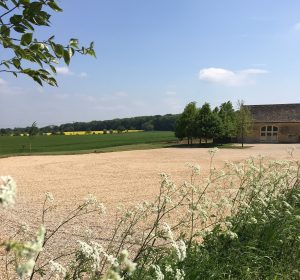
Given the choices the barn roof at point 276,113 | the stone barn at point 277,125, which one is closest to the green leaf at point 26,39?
the stone barn at point 277,125

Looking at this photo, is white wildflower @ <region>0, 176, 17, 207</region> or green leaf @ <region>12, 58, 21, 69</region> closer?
white wildflower @ <region>0, 176, 17, 207</region>

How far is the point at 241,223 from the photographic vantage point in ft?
17.5

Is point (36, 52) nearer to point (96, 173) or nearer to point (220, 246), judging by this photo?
point (220, 246)

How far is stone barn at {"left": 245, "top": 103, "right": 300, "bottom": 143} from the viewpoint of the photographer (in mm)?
46094

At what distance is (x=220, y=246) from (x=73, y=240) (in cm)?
415

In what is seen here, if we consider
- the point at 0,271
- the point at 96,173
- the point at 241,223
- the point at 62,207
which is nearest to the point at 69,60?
the point at 241,223

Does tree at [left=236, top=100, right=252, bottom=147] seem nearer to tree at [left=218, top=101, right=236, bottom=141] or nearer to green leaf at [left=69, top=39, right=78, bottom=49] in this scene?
tree at [left=218, top=101, right=236, bottom=141]

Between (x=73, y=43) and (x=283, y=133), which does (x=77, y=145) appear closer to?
(x=283, y=133)

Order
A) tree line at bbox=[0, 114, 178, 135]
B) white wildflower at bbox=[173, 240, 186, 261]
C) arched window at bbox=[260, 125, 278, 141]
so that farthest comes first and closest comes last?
tree line at bbox=[0, 114, 178, 135]
arched window at bbox=[260, 125, 278, 141]
white wildflower at bbox=[173, 240, 186, 261]

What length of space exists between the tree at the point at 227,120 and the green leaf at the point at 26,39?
1557 inches

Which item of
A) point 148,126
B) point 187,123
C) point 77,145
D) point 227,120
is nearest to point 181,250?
point 187,123

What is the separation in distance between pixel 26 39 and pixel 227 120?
137 feet

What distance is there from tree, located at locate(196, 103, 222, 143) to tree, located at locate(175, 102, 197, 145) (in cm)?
79

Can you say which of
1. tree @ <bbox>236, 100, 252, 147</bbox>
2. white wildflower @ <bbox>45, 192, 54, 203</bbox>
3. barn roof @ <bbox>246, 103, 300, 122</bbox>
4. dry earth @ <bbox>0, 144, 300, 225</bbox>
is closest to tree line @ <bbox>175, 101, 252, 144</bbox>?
tree @ <bbox>236, 100, 252, 147</bbox>
